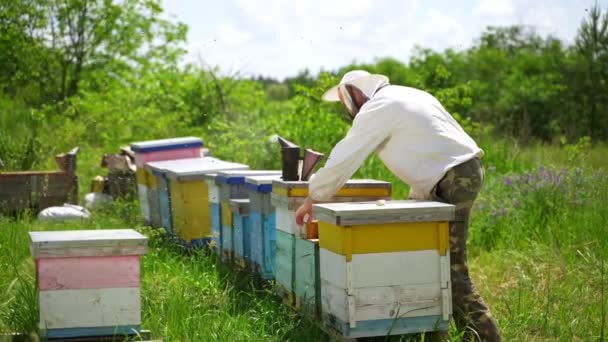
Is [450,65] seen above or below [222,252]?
above

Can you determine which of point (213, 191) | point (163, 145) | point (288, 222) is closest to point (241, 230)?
point (213, 191)

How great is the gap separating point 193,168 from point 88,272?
10.3 ft

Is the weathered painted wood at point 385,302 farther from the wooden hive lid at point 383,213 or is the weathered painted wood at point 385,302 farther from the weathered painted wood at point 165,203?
the weathered painted wood at point 165,203

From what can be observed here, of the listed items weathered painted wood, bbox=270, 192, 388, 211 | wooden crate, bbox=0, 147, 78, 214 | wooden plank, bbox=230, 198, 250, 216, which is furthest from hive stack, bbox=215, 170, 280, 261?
wooden crate, bbox=0, 147, 78, 214

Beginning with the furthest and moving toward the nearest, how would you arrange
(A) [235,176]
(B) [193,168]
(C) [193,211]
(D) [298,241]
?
(B) [193,168]
(C) [193,211]
(A) [235,176]
(D) [298,241]

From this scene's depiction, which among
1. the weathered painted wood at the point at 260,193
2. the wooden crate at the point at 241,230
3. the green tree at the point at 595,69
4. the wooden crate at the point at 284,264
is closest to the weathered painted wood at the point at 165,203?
the wooden crate at the point at 241,230

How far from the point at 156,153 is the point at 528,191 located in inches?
143

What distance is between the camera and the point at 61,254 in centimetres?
399

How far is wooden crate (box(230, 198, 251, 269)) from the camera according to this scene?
18.9 feet

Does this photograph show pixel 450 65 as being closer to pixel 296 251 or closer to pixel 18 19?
pixel 18 19

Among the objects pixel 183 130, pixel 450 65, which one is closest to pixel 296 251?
pixel 183 130

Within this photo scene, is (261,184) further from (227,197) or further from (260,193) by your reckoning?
(227,197)

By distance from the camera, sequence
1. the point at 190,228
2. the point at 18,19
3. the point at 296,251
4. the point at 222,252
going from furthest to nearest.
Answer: the point at 18,19 < the point at 190,228 < the point at 222,252 < the point at 296,251

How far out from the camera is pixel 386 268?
4023 mm
